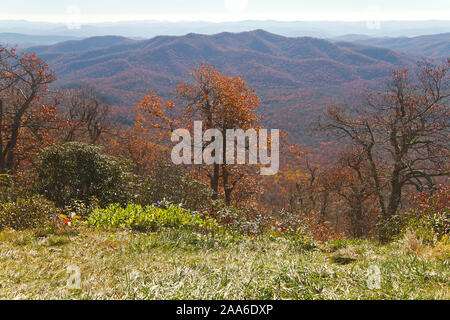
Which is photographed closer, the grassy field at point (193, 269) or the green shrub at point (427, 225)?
the grassy field at point (193, 269)

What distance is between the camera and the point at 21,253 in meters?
4.56

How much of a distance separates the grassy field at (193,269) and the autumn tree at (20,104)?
1522 cm

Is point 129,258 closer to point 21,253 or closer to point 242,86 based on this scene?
point 21,253

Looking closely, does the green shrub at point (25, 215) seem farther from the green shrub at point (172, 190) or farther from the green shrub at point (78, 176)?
the green shrub at point (172, 190)

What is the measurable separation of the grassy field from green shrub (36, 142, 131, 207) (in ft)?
11.2

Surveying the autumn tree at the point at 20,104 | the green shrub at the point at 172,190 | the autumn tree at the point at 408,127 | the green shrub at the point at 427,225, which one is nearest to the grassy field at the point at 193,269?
the green shrub at the point at 427,225

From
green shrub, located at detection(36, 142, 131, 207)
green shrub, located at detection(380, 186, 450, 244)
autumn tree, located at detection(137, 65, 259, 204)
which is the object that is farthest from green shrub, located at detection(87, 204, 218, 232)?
autumn tree, located at detection(137, 65, 259, 204)

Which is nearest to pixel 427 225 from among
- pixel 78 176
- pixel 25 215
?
pixel 25 215

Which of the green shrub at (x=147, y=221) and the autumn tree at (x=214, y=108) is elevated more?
the autumn tree at (x=214, y=108)

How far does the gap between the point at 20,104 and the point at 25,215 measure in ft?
53.9

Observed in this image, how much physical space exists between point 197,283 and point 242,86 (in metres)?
14.7

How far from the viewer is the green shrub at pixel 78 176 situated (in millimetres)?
8883

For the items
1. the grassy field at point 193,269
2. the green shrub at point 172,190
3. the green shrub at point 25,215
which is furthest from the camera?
the green shrub at point 172,190
